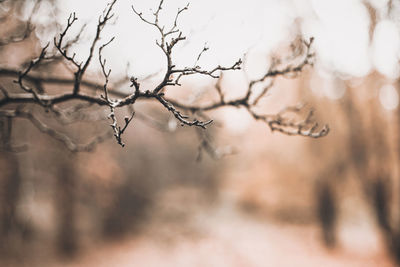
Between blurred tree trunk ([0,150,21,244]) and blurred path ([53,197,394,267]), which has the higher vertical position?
blurred tree trunk ([0,150,21,244])

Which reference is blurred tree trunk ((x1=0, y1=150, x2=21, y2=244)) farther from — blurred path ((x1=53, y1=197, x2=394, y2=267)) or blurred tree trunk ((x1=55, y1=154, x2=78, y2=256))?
blurred path ((x1=53, y1=197, x2=394, y2=267))

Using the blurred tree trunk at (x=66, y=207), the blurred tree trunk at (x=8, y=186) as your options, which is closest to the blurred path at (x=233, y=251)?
the blurred tree trunk at (x=66, y=207)

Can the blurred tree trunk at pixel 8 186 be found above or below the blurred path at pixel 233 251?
above

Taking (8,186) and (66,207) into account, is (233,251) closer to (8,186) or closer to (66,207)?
(66,207)

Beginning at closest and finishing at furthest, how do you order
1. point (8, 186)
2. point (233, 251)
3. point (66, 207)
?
point (8, 186) < point (66, 207) < point (233, 251)

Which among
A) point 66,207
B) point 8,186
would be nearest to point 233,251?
point 66,207

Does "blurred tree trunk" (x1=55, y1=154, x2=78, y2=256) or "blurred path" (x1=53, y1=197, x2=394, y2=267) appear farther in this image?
"blurred tree trunk" (x1=55, y1=154, x2=78, y2=256)

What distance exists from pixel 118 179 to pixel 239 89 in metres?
7.36

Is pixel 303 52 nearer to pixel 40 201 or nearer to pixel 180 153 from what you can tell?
pixel 40 201

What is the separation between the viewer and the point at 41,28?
3516mm

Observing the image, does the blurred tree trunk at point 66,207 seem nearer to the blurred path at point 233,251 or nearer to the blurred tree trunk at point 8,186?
the blurred path at point 233,251

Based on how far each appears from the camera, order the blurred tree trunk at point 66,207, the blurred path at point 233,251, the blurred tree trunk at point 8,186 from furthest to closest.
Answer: the blurred tree trunk at point 66,207, the blurred path at point 233,251, the blurred tree trunk at point 8,186

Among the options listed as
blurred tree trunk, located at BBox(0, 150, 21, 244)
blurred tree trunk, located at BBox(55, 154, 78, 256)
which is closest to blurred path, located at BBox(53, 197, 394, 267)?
blurred tree trunk, located at BBox(55, 154, 78, 256)

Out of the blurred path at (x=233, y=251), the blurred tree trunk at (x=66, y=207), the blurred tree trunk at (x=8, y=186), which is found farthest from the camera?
the blurred tree trunk at (x=66, y=207)
